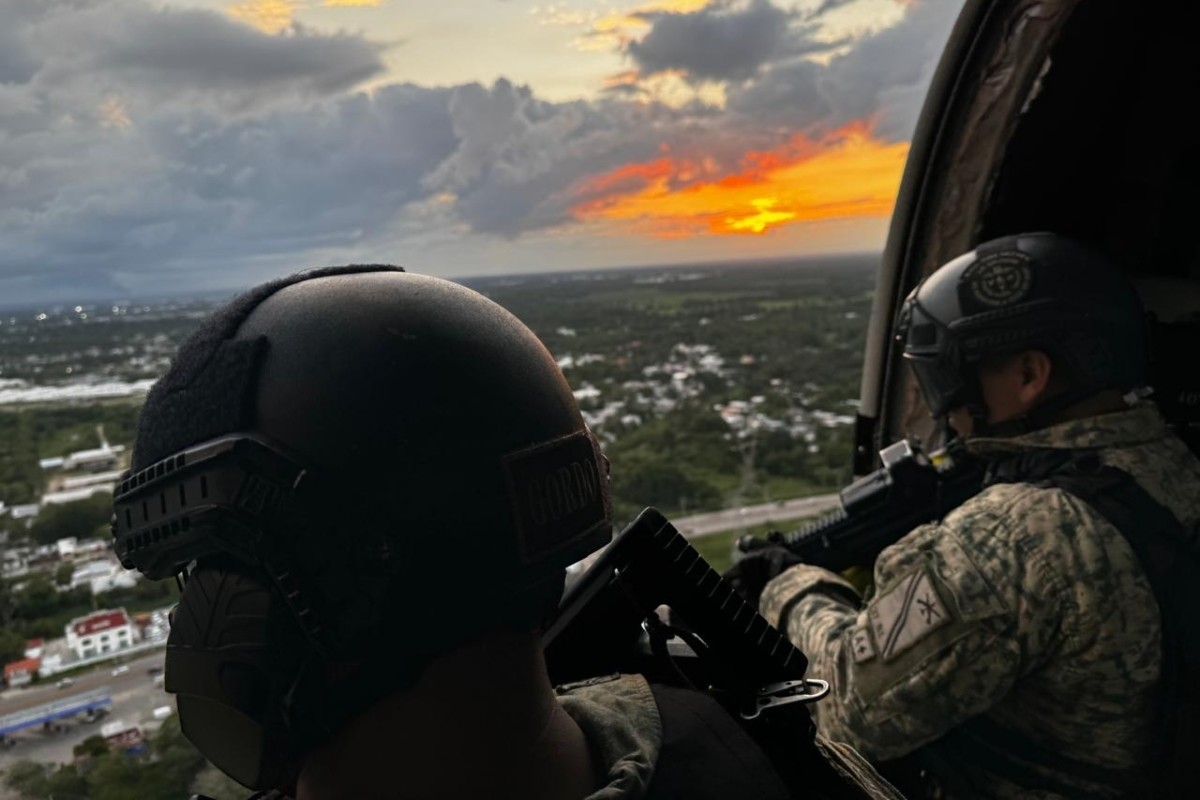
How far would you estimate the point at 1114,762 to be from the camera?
1.82m

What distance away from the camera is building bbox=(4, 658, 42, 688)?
2.08 metres

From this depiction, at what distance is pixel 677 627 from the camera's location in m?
1.22

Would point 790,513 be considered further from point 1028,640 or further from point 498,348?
point 498,348

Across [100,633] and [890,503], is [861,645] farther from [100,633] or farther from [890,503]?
[100,633]

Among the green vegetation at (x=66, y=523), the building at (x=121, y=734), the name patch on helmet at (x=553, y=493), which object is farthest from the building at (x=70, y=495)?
the name patch on helmet at (x=553, y=493)

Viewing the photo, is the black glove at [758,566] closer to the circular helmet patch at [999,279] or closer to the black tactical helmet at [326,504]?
the circular helmet patch at [999,279]

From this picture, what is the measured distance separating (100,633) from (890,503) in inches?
82.1

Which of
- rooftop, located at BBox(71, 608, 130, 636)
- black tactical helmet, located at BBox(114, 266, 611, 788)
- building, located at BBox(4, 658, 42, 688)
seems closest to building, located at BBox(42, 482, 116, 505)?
rooftop, located at BBox(71, 608, 130, 636)

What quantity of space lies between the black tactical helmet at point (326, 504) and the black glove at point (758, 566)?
1729mm

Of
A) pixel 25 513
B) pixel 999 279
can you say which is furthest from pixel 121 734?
pixel 999 279

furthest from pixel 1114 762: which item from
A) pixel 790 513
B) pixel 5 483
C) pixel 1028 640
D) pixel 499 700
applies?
pixel 5 483

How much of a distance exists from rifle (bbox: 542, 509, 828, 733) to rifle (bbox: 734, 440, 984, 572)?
1.30 metres

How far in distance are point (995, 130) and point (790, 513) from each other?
6.87 ft

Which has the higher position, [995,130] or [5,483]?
[995,130]
